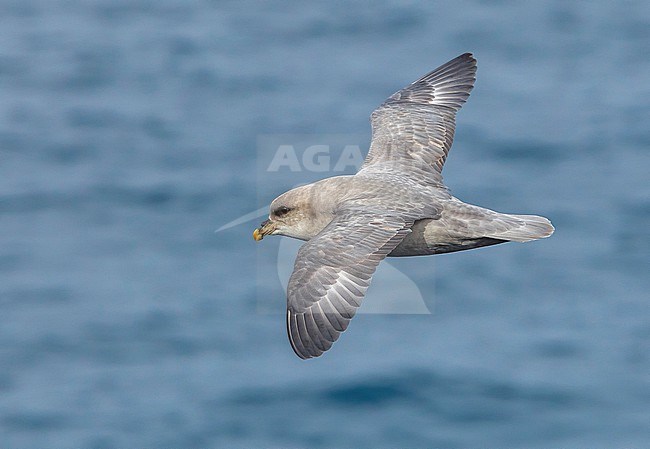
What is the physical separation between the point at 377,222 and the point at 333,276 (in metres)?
0.60

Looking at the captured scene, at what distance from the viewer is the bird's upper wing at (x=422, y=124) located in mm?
11039

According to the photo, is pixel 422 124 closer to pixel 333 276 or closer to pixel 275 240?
pixel 333 276

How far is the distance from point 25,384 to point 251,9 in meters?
11.0

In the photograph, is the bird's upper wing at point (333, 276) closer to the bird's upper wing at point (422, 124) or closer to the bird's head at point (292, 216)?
the bird's head at point (292, 216)

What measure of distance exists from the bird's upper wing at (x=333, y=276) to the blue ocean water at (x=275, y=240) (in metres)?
9.19

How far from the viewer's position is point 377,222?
964cm

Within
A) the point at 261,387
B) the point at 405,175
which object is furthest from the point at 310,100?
the point at 405,175

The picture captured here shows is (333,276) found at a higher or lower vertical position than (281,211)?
lower

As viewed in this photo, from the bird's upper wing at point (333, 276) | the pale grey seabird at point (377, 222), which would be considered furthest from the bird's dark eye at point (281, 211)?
the bird's upper wing at point (333, 276)

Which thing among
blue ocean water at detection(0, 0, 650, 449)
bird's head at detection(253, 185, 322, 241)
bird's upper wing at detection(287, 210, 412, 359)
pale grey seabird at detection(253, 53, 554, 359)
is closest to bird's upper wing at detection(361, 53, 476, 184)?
pale grey seabird at detection(253, 53, 554, 359)

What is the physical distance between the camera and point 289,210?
34.2 ft

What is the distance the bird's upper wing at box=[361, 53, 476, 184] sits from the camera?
11039 mm

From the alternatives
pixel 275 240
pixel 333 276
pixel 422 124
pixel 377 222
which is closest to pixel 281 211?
pixel 377 222

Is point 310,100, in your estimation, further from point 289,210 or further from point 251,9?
point 289,210
